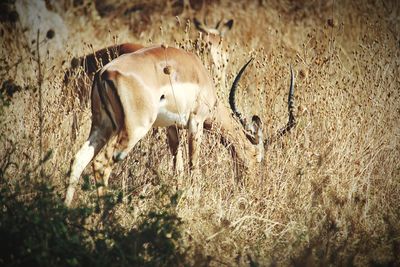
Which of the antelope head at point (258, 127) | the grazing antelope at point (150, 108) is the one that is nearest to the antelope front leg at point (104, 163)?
the grazing antelope at point (150, 108)

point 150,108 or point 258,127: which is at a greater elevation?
point 150,108

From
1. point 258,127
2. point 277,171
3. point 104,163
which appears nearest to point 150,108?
point 104,163

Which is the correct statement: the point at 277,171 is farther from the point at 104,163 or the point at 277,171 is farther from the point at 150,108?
the point at 104,163

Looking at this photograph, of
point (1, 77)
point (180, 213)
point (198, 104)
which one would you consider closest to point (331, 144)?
point (198, 104)

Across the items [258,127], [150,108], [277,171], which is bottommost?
[277,171]

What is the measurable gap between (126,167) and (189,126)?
26.2 inches

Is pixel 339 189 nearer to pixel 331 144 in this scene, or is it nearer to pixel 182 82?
pixel 331 144

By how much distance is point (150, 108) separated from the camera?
16.8 ft

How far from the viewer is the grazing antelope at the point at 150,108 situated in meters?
4.97

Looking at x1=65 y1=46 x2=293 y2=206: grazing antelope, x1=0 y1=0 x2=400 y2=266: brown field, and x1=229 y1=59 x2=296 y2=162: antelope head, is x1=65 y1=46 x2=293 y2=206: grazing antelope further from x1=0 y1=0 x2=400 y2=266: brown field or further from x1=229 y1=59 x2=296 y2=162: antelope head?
x1=0 y1=0 x2=400 y2=266: brown field

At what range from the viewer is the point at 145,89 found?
512 cm

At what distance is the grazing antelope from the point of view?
196 inches

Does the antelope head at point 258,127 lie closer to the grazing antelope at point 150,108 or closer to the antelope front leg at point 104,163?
the grazing antelope at point 150,108

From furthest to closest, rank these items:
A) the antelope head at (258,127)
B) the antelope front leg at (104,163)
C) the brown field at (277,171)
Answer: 1. the antelope head at (258,127)
2. the antelope front leg at (104,163)
3. the brown field at (277,171)
